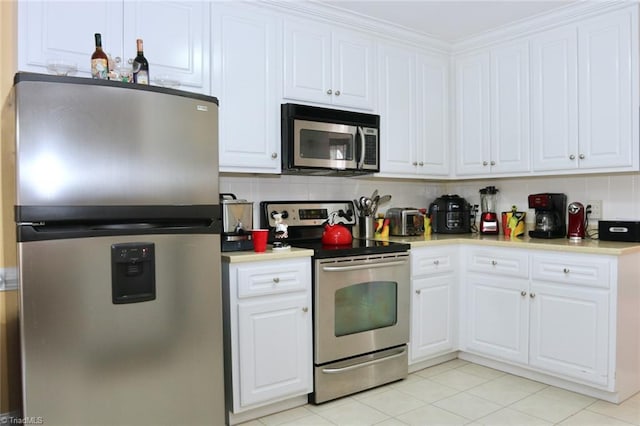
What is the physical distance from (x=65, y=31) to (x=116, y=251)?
1.12 m

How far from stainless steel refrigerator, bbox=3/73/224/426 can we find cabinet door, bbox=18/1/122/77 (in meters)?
0.40

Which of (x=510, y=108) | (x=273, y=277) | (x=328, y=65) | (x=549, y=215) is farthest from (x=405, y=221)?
(x=273, y=277)

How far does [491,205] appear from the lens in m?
3.76

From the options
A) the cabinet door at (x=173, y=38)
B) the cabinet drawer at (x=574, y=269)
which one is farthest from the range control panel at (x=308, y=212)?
the cabinet drawer at (x=574, y=269)

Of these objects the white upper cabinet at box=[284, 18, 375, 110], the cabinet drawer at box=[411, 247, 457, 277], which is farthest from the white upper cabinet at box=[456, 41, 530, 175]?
the white upper cabinet at box=[284, 18, 375, 110]

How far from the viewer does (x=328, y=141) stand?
9.75 feet

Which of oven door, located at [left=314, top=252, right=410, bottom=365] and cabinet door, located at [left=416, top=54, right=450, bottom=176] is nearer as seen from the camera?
oven door, located at [left=314, top=252, right=410, bottom=365]

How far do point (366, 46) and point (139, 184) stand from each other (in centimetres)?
199

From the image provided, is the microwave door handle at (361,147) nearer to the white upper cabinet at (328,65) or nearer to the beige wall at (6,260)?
the white upper cabinet at (328,65)

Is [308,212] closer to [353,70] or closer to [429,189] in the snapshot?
[353,70]

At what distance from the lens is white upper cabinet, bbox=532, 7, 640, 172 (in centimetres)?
277

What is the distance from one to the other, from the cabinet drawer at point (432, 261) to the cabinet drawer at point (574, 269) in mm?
553

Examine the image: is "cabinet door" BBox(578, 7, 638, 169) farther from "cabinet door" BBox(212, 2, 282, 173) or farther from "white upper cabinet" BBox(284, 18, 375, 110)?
"cabinet door" BBox(212, 2, 282, 173)

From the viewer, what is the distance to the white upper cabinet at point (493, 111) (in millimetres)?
3293
